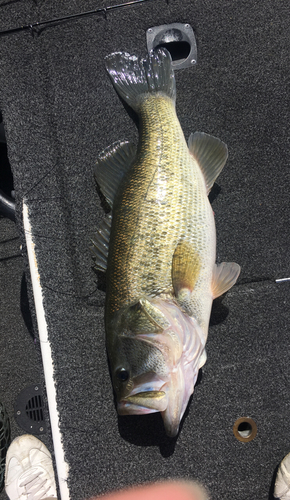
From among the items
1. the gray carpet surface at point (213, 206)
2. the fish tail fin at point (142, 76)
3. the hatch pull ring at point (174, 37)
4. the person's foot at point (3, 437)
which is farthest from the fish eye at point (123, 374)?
the hatch pull ring at point (174, 37)

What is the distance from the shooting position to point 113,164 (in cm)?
144

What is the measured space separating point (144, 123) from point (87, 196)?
477 mm

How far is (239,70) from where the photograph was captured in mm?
1718

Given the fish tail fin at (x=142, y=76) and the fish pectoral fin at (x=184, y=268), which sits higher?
the fish tail fin at (x=142, y=76)

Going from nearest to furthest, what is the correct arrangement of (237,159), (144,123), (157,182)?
(157,182)
(144,123)
(237,159)

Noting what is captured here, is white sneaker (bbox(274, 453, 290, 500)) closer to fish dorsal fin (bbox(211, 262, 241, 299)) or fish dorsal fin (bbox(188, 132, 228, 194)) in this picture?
fish dorsal fin (bbox(211, 262, 241, 299))

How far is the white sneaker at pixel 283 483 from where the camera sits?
1.45m

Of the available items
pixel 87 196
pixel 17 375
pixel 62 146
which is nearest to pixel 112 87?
pixel 62 146

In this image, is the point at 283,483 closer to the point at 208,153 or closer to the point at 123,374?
the point at 123,374

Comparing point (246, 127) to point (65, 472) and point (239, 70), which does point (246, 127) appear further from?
point (65, 472)

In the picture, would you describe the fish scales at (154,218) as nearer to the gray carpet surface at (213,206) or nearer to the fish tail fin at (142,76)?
the fish tail fin at (142,76)

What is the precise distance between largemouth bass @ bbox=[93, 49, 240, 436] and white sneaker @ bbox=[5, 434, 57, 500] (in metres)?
1.13

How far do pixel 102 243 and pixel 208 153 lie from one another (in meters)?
0.63

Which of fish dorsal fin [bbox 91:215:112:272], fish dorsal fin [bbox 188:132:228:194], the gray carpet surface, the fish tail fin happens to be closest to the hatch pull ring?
the gray carpet surface
